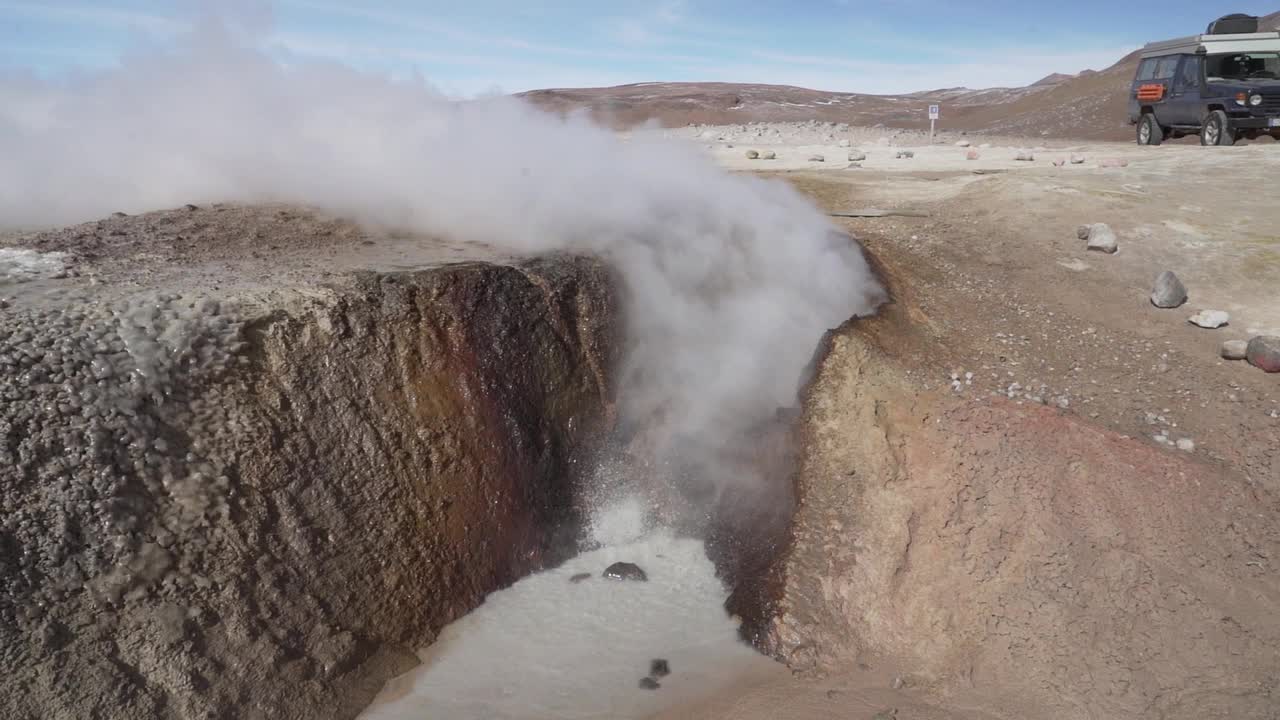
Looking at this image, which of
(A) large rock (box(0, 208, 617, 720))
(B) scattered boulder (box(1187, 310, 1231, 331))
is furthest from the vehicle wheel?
(A) large rock (box(0, 208, 617, 720))

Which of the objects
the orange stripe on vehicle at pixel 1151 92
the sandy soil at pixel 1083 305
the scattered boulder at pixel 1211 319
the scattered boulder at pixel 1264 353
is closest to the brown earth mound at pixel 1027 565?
the sandy soil at pixel 1083 305

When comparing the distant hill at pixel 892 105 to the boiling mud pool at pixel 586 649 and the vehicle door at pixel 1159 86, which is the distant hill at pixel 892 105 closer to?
the vehicle door at pixel 1159 86

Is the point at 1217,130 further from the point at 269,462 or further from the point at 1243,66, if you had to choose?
the point at 269,462

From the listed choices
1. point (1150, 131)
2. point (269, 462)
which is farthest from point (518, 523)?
point (1150, 131)

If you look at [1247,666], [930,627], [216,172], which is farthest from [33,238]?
[1247,666]

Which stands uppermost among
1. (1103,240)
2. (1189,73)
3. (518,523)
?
(1189,73)

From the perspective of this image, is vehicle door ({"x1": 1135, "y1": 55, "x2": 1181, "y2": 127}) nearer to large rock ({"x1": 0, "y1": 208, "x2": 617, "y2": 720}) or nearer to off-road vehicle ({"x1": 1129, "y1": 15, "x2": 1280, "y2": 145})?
off-road vehicle ({"x1": 1129, "y1": 15, "x2": 1280, "y2": 145})
